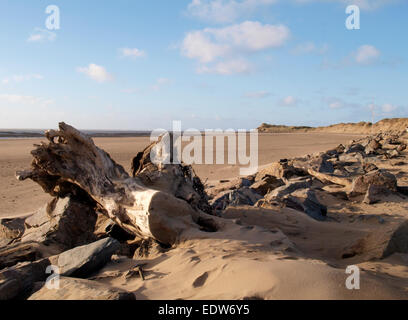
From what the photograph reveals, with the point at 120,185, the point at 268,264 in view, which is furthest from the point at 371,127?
the point at 268,264

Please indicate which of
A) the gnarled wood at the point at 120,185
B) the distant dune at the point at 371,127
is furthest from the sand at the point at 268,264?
the distant dune at the point at 371,127

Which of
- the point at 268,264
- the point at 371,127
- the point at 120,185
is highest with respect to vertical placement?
the point at 371,127

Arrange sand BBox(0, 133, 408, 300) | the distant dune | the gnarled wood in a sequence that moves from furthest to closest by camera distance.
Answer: the distant dune → the gnarled wood → sand BBox(0, 133, 408, 300)

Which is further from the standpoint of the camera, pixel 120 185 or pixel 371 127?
pixel 371 127

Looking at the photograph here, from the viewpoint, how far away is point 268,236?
382 centimetres

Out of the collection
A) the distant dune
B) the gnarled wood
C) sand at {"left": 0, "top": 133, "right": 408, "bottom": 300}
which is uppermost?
the distant dune

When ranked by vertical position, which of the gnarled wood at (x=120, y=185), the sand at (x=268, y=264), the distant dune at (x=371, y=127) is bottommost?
the sand at (x=268, y=264)

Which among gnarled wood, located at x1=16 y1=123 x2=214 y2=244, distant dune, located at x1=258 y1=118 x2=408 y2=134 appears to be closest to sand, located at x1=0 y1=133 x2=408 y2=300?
gnarled wood, located at x1=16 y1=123 x2=214 y2=244

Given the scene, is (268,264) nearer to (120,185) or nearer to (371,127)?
(120,185)

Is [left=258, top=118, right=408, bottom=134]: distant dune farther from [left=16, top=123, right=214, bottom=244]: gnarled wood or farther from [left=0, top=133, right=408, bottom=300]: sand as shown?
[left=16, top=123, right=214, bottom=244]: gnarled wood

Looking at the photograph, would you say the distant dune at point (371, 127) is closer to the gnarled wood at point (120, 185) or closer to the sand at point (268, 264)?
the sand at point (268, 264)

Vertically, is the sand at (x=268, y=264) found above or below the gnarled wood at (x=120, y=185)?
below
